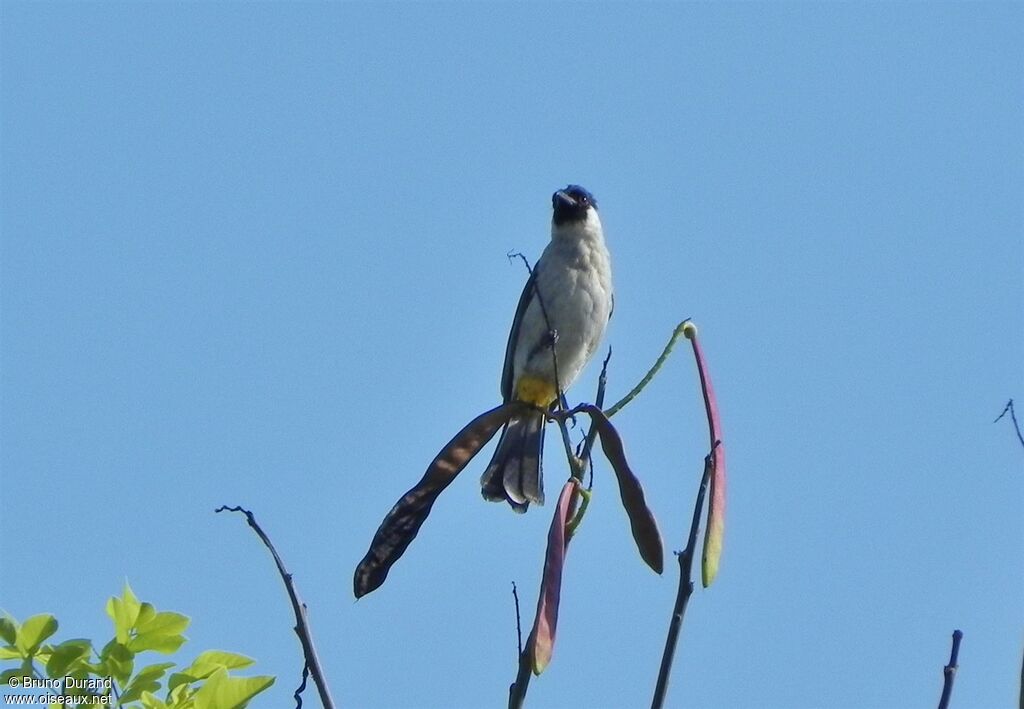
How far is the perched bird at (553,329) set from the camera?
5254 mm

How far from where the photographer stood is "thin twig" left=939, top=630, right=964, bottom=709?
1.99m

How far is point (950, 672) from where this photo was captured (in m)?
2.04

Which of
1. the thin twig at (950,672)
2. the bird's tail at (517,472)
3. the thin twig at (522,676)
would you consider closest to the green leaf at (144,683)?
the thin twig at (522,676)

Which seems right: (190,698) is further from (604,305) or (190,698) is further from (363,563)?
(604,305)

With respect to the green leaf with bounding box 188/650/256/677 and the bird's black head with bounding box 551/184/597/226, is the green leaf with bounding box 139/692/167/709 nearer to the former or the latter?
the green leaf with bounding box 188/650/256/677

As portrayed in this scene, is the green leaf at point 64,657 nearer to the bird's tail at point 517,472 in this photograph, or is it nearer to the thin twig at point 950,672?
the thin twig at point 950,672

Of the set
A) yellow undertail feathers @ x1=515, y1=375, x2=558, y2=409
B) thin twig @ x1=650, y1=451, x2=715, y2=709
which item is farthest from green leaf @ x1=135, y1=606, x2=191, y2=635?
yellow undertail feathers @ x1=515, y1=375, x2=558, y2=409

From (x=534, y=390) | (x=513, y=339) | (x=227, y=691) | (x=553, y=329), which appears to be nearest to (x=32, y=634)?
(x=227, y=691)

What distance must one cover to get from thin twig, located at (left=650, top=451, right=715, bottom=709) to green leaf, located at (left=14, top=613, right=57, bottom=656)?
44.4 inches

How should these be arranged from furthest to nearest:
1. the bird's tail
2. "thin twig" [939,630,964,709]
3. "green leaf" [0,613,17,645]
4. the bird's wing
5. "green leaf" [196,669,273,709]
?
the bird's wing < the bird's tail < "green leaf" [0,613,17,645] < "green leaf" [196,669,273,709] < "thin twig" [939,630,964,709]

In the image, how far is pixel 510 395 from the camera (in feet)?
20.0

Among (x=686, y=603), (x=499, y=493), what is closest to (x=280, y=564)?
(x=686, y=603)

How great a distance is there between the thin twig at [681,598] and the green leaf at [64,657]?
1042 millimetres

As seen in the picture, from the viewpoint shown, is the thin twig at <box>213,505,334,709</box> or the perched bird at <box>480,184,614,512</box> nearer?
the thin twig at <box>213,505,334,709</box>
